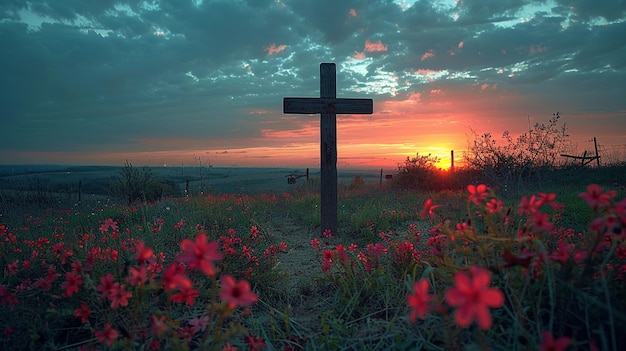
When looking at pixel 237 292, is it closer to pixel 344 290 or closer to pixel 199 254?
pixel 199 254

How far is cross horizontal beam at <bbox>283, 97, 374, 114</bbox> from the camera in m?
6.38

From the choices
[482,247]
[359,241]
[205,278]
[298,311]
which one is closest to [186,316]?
[205,278]

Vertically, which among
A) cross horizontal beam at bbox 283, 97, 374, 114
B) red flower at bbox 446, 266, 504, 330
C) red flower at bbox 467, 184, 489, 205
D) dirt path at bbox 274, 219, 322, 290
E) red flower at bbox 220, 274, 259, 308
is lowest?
dirt path at bbox 274, 219, 322, 290

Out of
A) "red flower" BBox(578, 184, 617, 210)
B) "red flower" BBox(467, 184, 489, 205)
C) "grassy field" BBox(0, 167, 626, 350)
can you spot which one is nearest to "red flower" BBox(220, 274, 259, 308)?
"grassy field" BBox(0, 167, 626, 350)

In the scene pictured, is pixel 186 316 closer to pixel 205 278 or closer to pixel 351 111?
pixel 205 278

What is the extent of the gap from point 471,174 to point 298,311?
12460 mm

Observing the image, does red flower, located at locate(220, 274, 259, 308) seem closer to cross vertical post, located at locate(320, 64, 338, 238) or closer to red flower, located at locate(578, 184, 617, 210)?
red flower, located at locate(578, 184, 617, 210)

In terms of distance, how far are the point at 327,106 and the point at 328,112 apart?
102mm

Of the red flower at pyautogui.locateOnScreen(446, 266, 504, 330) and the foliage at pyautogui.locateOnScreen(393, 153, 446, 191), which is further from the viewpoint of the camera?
the foliage at pyautogui.locateOnScreen(393, 153, 446, 191)

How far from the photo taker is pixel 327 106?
649 centimetres

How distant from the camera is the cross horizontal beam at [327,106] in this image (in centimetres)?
638

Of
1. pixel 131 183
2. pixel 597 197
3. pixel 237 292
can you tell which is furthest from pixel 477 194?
pixel 131 183

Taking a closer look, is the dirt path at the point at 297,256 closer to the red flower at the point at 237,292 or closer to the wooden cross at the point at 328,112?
the wooden cross at the point at 328,112

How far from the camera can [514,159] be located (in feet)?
42.9
